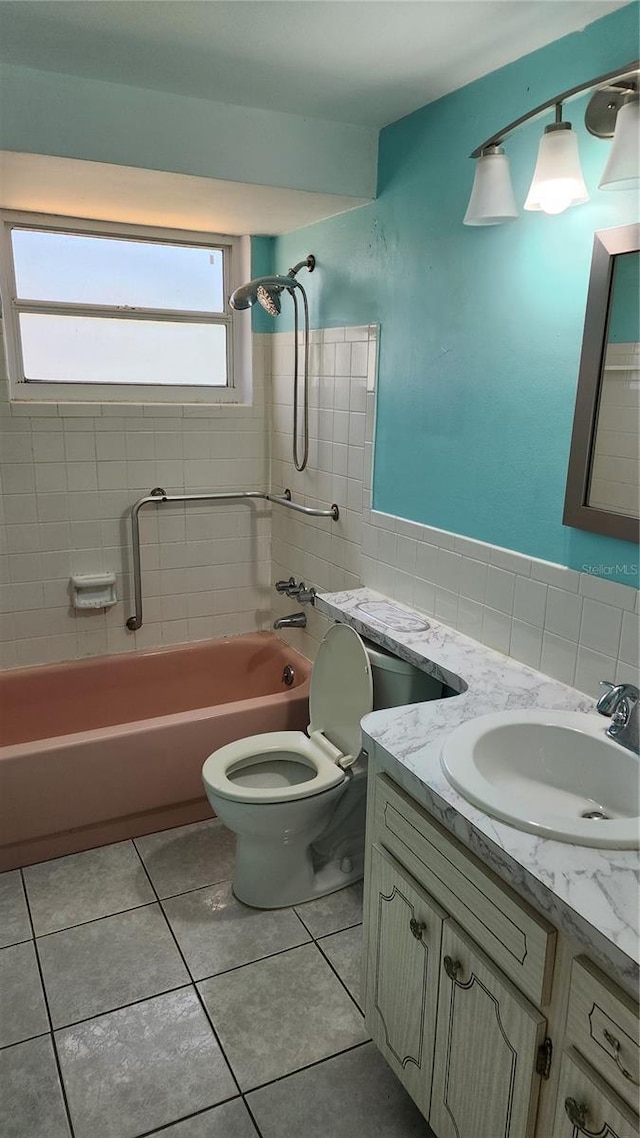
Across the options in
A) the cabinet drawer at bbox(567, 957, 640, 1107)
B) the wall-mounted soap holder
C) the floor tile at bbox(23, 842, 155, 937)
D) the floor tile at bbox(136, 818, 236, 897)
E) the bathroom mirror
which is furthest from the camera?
the wall-mounted soap holder

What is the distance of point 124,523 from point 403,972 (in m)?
2.10

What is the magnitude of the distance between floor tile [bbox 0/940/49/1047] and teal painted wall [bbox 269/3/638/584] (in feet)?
5.39

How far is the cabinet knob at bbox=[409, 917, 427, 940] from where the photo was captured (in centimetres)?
135

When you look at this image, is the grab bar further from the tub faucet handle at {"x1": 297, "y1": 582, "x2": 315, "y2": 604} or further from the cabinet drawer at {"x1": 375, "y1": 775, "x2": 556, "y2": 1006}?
the cabinet drawer at {"x1": 375, "y1": 775, "x2": 556, "y2": 1006}

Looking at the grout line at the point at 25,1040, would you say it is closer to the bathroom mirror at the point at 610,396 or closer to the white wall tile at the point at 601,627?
the white wall tile at the point at 601,627

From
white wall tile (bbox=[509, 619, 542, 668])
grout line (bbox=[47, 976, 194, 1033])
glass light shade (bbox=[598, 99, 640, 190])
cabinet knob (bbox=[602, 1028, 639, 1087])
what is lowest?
grout line (bbox=[47, 976, 194, 1033])

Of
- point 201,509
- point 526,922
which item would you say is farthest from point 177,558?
point 526,922

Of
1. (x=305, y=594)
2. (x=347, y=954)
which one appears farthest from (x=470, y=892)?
(x=305, y=594)

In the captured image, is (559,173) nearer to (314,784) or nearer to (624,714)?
(624,714)

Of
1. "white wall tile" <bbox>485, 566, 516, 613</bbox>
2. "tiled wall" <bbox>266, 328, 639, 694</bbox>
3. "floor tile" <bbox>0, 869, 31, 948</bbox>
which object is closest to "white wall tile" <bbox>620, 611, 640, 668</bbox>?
"tiled wall" <bbox>266, 328, 639, 694</bbox>

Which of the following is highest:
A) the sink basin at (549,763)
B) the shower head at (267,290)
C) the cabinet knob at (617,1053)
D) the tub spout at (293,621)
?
the shower head at (267,290)

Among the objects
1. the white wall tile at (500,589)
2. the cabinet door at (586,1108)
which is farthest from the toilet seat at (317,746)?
the cabinet door at (586,1108)

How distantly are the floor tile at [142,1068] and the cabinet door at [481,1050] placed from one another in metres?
0.57

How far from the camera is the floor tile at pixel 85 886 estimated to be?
84.8 inches
